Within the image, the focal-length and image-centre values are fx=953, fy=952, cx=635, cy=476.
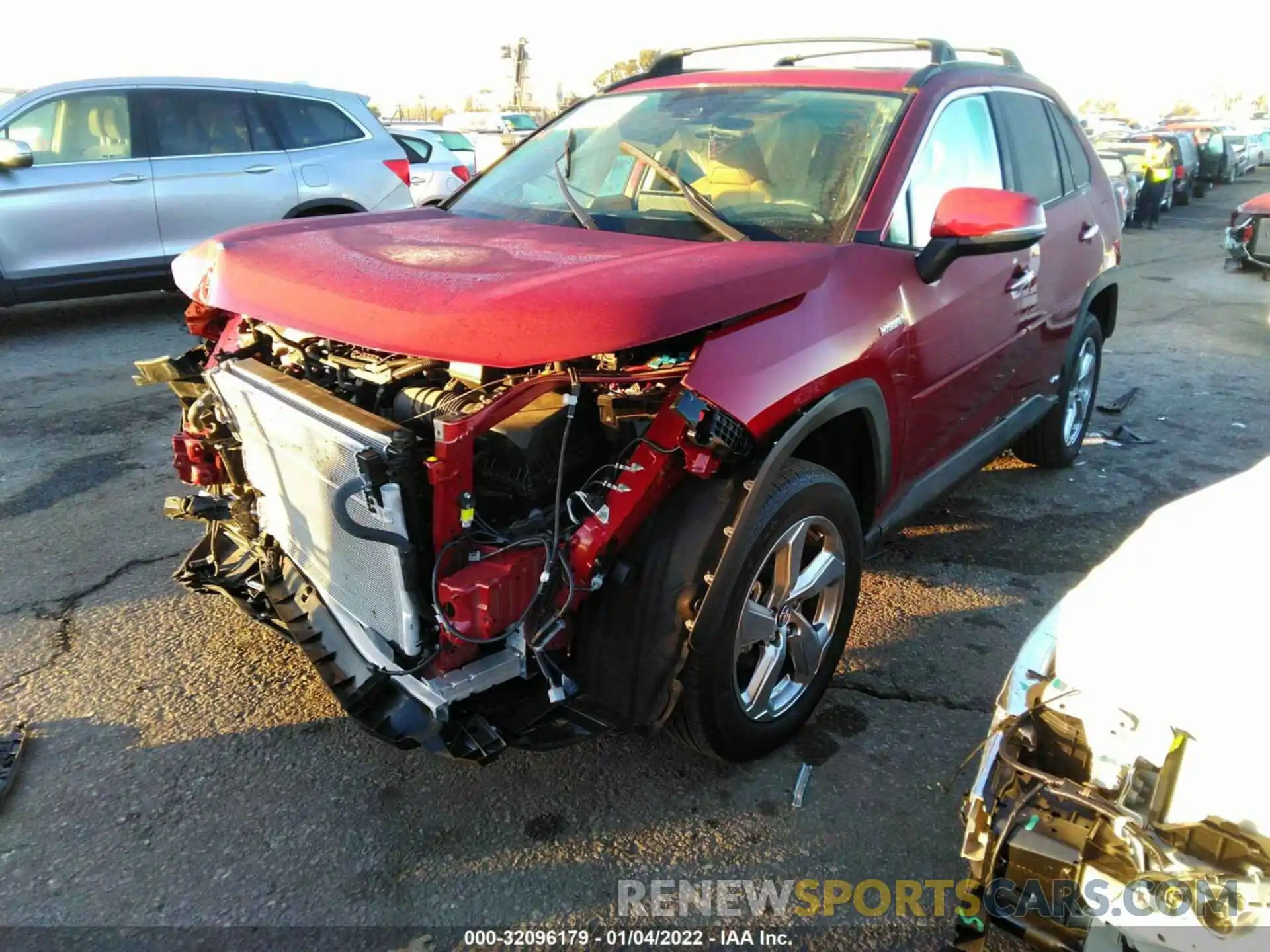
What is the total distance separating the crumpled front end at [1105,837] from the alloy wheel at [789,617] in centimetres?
77

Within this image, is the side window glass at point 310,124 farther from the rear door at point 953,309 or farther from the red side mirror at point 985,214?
the red side mirror at point 985,214

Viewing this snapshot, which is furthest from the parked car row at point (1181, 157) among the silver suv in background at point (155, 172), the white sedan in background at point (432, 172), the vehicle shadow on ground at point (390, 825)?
the vehicle shadow on ground at point (390, 825)

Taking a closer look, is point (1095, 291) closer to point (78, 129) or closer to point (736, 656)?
point (736, 656)

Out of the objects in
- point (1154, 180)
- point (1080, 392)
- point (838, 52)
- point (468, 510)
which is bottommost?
point (1154, 180)

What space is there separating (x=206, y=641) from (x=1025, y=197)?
10.0ft

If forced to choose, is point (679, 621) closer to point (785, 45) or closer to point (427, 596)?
point (427, 596)

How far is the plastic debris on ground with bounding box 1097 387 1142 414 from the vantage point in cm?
624

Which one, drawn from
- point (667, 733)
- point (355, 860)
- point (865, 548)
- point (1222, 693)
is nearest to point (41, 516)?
point (355, 860)

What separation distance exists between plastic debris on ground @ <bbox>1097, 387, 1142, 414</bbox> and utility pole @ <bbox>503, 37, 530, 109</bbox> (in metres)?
32.8

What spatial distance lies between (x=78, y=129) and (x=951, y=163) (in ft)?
22.6

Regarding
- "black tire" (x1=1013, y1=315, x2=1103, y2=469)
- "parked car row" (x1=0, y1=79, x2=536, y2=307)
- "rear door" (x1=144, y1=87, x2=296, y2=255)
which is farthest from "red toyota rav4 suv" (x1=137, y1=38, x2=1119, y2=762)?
"rear door" (x1=144, y1=87, x2=296, y2=255)

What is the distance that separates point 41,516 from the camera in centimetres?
428

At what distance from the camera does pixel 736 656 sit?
2.51 meters

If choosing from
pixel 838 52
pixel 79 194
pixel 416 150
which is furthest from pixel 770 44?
pixel 416 150
